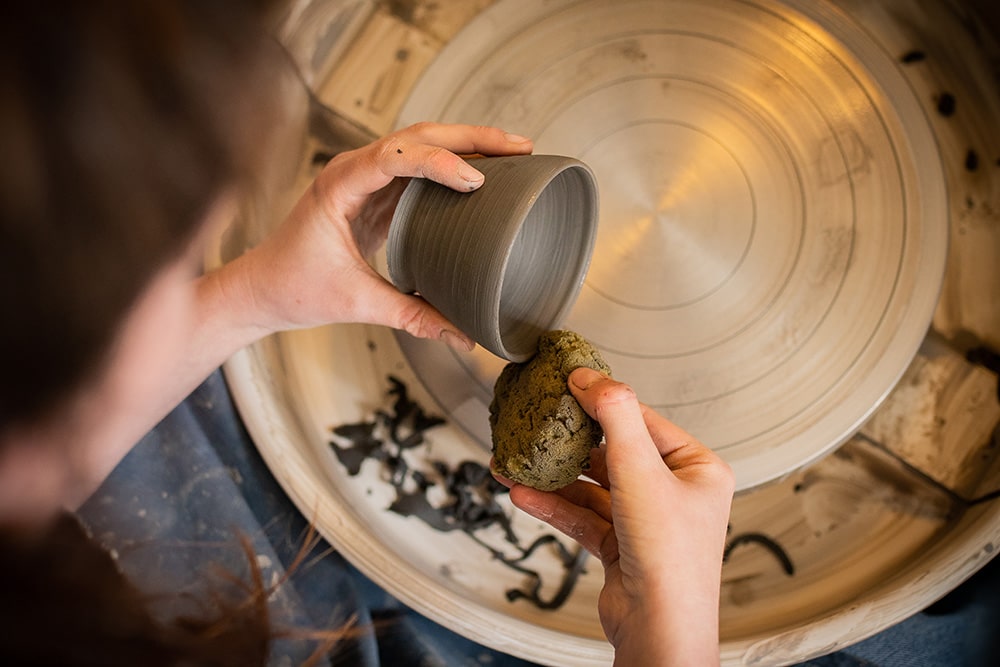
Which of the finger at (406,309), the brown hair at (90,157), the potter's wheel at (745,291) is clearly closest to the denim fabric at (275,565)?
the potter's wheel at (745,291)

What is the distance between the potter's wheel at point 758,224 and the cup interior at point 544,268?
205mm

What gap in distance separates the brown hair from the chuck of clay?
0.40 meters

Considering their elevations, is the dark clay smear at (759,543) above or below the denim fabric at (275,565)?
above

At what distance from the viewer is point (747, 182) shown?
104 centimetres

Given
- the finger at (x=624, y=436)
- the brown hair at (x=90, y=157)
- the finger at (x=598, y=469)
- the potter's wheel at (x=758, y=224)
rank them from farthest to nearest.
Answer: the potter's wheel at (x=758, y=224) < the finger at (x=598, y=469) < the finger at (x=624, y=436) < the brown hair at (x=90, y=157)

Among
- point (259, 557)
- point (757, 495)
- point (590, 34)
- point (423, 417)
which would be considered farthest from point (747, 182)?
point (259, 557)

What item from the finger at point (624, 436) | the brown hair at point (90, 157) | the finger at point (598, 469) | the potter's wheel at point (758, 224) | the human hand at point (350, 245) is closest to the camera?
the brown hair at point (90, 157)

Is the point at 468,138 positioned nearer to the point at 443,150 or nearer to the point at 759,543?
the point at 443,150

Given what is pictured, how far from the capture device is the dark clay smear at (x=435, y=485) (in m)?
1.08

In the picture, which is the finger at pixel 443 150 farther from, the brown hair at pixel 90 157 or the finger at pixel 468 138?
the brown hair at pixel 90 157

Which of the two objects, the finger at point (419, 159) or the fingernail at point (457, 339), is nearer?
the finger at point (419, 159)

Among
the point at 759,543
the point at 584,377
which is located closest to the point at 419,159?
the point at 584,377

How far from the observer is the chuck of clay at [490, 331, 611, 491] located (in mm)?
710

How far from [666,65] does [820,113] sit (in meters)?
0.25
